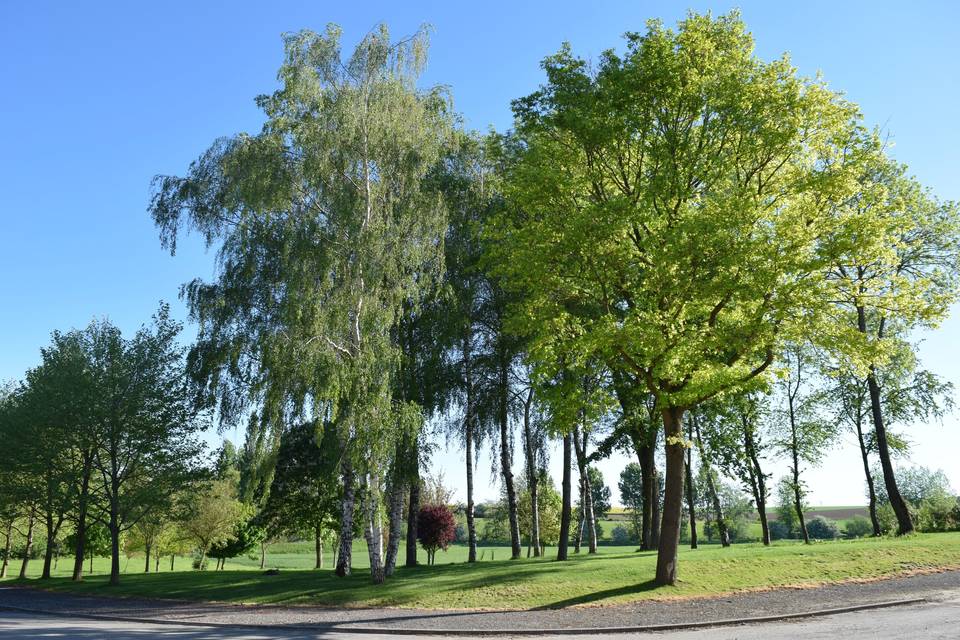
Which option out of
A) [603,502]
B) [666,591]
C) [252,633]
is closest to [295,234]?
[252,633]

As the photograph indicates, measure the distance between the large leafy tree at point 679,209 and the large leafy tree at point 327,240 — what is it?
5.63 meters

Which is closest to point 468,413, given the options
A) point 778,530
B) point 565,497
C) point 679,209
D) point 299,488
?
point 565,497

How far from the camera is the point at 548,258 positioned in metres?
18.8

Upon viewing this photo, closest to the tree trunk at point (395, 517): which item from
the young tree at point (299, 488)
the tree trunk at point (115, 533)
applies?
the young tree at point (299, 488)

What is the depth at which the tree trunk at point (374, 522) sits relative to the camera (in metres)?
21.5

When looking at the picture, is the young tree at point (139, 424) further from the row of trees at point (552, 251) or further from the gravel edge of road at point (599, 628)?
the gravel edge of road at point (599, 628)

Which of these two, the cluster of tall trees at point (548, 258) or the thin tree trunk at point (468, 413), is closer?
the cluster of tall trees at point (548, 258)

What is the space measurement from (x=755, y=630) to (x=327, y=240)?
1743cm

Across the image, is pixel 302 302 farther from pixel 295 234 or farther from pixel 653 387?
pixel 653 387

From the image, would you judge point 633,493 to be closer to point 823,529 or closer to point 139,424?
point 823,529

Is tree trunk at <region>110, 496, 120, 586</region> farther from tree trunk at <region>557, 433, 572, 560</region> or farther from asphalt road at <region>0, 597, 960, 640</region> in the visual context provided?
tree trunk at <region>557, 433, 572, 560</region>

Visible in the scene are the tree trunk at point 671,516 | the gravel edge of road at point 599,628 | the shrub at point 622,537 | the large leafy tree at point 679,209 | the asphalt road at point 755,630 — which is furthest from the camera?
the shrub at point 622,537

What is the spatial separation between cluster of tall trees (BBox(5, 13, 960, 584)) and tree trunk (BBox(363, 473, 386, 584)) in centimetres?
11

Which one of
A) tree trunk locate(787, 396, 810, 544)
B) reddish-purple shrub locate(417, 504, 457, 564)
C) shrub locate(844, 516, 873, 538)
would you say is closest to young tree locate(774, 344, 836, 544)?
tree trunk locate(787, 396, 810, 544)
